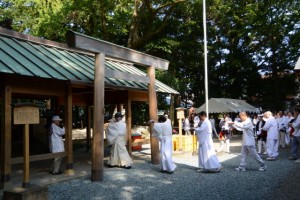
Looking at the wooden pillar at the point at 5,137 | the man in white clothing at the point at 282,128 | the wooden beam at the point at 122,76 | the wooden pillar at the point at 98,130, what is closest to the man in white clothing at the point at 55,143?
the wooden pillar at the point at 98,130

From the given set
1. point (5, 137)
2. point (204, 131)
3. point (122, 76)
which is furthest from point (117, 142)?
point (5, 137)

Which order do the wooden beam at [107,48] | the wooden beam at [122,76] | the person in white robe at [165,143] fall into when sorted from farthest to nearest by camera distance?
the person in white robe at [165,143] < the wooden beam at [122,76] < the wooden beam at [107,48]

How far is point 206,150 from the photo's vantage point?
987 centimetres

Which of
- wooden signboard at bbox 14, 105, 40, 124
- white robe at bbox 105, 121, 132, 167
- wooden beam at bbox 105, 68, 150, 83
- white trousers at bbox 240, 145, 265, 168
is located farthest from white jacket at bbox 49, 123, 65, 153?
white trousers at bbox 240, 145, 265, 168

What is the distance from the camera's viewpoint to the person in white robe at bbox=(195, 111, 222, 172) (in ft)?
32.1

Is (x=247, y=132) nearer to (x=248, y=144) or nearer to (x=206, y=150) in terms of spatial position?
(x=248, y=144)

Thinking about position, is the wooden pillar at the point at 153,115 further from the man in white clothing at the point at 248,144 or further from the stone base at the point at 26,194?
the stone base at the point at 26,194

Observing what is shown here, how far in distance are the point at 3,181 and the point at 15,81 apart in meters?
2.38

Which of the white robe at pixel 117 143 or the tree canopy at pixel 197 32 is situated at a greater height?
the tree canopy at pixel 197 32

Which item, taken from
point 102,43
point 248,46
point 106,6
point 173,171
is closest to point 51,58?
point 102,43

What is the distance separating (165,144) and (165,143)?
36 mm

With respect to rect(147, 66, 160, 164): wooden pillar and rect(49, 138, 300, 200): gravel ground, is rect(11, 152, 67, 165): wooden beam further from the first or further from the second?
rect(147, 66, 160, 164): wooden pillar

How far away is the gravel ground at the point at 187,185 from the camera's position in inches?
282

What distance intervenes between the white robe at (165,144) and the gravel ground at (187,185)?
0.29 m
